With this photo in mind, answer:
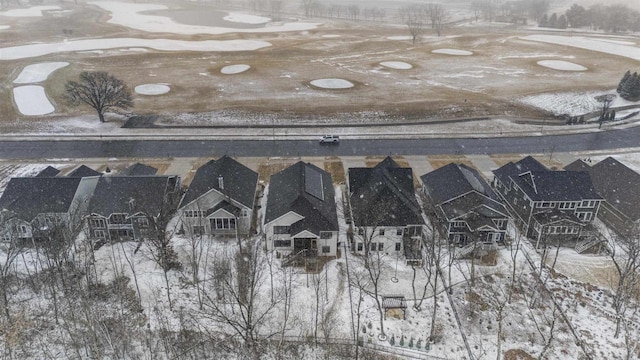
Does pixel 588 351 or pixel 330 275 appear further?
pixel 330 275

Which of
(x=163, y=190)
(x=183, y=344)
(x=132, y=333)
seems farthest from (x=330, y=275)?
(x=163, y=190)

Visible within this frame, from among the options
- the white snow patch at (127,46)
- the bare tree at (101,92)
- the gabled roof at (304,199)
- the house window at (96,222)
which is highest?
the white snow patch at (127,46)

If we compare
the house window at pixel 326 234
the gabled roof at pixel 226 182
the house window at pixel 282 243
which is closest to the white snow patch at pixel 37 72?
the gabled roof at pixel 226 182

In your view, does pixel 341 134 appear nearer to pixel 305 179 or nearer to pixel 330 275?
pixel 305 179

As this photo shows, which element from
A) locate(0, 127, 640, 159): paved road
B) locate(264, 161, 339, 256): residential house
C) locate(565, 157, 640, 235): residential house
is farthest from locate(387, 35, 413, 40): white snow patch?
Result: locate(264, 161, 339, 256): residential house

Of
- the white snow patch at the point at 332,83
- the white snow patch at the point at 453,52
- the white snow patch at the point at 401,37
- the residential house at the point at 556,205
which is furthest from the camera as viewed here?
the white snow patch at the point at 401,37

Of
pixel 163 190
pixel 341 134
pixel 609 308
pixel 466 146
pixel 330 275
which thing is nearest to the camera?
pixel 609 308

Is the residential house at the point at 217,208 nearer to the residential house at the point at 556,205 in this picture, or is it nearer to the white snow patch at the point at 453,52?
the residential house at the point at 556,205
